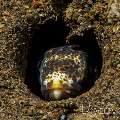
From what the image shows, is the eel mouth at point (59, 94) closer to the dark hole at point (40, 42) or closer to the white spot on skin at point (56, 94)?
the white spot on skin at point (56, 94)

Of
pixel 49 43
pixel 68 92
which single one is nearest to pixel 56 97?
pixel 68 92

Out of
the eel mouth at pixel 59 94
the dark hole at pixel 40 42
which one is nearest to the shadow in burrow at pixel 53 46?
the dark hole at pixel 40 42

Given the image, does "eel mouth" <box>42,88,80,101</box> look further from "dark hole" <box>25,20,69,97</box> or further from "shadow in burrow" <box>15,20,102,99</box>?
"dark hole" <box>25,20,69,97</box>

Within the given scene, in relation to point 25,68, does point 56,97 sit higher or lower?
lower

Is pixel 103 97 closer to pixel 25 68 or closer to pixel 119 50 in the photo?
pixel 119 50

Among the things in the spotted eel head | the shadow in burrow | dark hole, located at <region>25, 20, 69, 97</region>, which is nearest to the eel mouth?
the spotted eel head

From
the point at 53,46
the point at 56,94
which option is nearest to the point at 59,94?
the point at 56,94

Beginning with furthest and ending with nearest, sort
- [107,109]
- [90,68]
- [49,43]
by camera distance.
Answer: [49,43] < [90,68] < [107,109]
